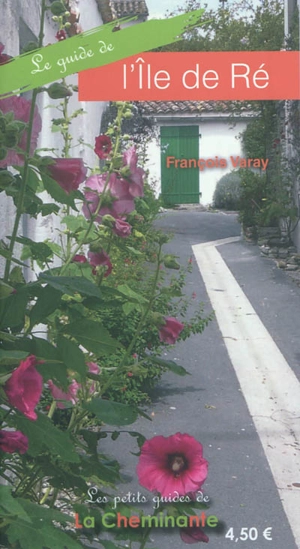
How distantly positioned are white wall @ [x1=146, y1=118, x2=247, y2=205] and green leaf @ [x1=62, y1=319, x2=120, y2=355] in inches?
130

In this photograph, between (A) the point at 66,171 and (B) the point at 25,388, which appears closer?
(B) the point at 25,388

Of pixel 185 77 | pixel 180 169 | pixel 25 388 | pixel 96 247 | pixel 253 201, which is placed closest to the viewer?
pixel 25 388

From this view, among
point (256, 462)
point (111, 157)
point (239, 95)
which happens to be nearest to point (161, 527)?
point (111, 157)

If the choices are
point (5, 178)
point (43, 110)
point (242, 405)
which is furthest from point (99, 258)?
point (242, 405)

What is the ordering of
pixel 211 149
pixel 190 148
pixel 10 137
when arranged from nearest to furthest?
1. pixel 10 137
2. pixel 211 149
3. pixel 190 148

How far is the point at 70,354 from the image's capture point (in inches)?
49.9

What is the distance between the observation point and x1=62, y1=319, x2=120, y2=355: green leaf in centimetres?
127

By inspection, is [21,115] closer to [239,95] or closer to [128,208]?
[128,208]

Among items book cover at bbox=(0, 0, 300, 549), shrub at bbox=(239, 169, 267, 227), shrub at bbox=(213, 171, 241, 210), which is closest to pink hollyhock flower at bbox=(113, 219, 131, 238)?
book cover at bbox=(0, 0, 300, 549)

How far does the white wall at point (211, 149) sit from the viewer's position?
5.27m

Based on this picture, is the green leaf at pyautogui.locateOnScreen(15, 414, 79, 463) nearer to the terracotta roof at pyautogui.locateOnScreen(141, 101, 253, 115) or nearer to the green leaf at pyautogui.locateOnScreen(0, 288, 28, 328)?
the green leaf at pyautogui.locateOnScreen(0, 288, 28, 328)

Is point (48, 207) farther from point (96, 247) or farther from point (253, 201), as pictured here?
point (253, 201)

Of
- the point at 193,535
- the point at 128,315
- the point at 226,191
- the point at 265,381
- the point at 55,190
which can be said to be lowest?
the point at 265,381

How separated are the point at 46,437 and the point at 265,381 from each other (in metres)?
3.34
